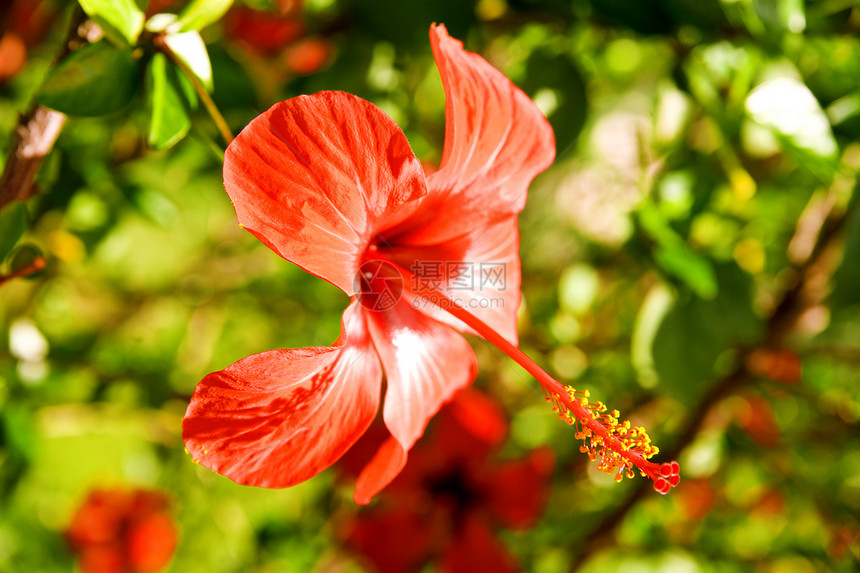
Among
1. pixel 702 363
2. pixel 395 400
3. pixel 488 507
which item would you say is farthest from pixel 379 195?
pixel 488 507

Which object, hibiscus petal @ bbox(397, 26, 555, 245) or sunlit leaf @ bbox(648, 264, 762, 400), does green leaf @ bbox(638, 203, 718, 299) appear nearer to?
sunlit leaf @ bbox(648, 264, 762, 400)

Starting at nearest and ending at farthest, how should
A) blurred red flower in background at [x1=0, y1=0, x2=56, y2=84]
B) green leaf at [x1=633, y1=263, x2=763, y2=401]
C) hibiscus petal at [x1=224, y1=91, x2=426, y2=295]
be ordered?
1. hibiscus petal at [x1=224, y1=91, x2=426, y2=295]
2. green leaf at [x1=633, y1=263, x2=763, y2=401]
3. blurred red flower in background at [x1=0, y1=0, x2=56, y2=84]

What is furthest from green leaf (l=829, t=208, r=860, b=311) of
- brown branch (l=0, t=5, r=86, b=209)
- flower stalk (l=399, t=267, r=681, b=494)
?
brown branch (l=0, t=5, r=86, b=209)

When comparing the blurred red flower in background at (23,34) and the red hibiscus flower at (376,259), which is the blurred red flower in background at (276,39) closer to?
the blurred red flower in background at (23,34)

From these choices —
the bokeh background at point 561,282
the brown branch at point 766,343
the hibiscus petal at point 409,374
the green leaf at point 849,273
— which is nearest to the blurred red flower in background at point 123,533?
the bokeh background at point 561,282

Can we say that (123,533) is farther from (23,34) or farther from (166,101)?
(166,101)

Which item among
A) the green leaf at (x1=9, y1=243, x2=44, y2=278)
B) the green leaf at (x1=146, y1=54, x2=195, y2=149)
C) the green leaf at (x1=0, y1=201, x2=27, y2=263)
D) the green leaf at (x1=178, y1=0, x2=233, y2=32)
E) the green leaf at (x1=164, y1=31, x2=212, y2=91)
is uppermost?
the green leaf at (x1=178, y1=0, x2=233, y2=32)

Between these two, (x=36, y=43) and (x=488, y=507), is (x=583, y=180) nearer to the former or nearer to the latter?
(x=488, y=507)
